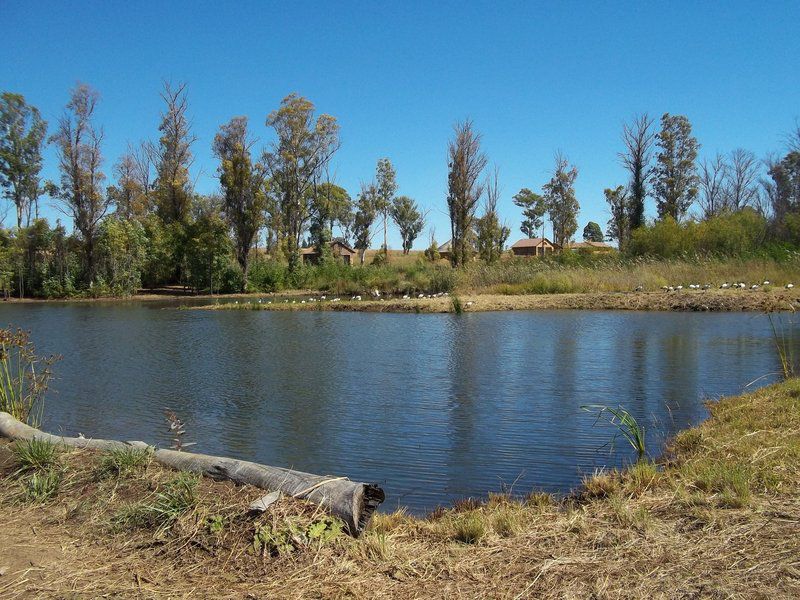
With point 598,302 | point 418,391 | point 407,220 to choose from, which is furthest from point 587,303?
point 407,220

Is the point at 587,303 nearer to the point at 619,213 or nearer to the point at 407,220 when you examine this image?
the point at 619,213

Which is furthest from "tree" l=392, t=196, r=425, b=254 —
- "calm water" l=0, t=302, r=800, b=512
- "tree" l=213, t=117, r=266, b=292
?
"calm water" l=0, t=302, r=800, b=512

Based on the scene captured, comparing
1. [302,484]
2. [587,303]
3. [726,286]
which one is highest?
[726,286]

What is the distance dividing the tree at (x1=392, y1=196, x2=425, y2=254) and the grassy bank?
84544mm

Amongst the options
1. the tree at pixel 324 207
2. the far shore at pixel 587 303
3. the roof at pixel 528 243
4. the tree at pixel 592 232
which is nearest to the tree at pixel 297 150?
the tree at pixel 324 207

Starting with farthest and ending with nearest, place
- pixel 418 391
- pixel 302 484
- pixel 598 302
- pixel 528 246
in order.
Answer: pixel 528 246 < pixel 598 302 < pixel 418 391 < pixel 302 484

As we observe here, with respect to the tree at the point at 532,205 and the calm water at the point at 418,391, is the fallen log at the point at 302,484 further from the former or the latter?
the tree at the point at 532,205

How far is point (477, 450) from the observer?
23.8 feet

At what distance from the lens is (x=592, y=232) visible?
126 meters

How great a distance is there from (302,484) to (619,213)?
57.2 meters

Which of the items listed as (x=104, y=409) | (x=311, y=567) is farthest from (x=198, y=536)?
(x=104, y=409)

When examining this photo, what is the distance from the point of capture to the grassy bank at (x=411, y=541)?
3.49 metres

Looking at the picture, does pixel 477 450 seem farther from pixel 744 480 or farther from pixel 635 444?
pixel 744 480

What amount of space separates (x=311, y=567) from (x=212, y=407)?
670cm
